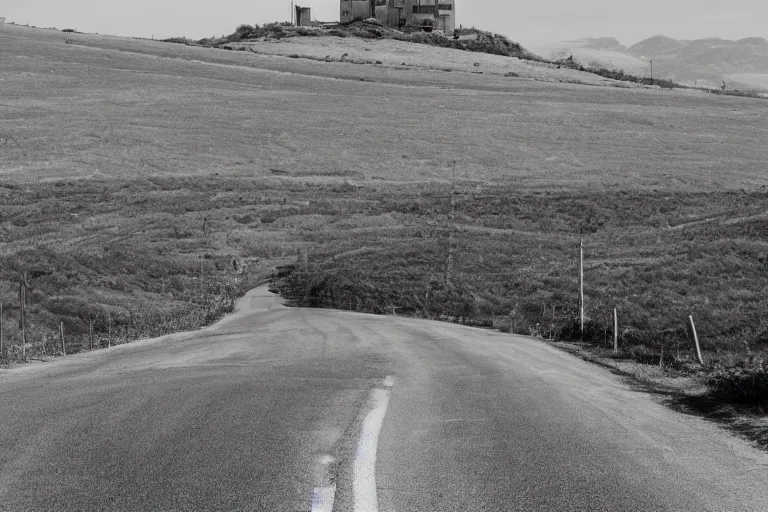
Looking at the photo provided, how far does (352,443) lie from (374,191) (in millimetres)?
55898

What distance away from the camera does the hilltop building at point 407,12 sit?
493 ft

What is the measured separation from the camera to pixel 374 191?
62.6 metres

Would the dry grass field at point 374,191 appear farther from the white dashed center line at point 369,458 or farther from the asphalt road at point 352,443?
the white dashed center line at point 369,458

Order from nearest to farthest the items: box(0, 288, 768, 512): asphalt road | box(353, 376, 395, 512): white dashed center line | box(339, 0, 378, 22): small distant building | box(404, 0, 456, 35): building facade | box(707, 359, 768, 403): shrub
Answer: box(353, 376, 395, 512): white dashed center line < box(0, 288, 768, 512): asphalt road < box(707, 359, 768, 403): shrub < box(404, 0, 456, 35): building facade < box(339, 0, 378, 22): small distant building

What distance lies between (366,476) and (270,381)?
15.5ft

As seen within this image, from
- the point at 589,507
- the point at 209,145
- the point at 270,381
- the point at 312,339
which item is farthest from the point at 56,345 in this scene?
the point at 209,145

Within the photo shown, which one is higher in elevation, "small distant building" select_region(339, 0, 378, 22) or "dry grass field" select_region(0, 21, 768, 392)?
"small distant building" select_region(339, 0, 378, 22)

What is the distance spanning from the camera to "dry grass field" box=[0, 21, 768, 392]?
31250 mm

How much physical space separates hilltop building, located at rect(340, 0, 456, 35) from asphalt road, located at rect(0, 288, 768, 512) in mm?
143748

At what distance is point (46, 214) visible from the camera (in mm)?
50156

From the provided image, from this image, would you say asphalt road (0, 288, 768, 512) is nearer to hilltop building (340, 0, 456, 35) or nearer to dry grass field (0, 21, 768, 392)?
dry grass field (0, 21, 768, 392)

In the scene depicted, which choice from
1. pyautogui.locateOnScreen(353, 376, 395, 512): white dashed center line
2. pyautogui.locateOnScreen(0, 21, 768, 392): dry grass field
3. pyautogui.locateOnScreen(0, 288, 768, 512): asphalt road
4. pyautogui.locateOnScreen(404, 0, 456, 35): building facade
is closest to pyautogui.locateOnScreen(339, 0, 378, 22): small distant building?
pyautogui.locateOnScreen(404, 0, 456, 35): building facade

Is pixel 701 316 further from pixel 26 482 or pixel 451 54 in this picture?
pixel 451 54

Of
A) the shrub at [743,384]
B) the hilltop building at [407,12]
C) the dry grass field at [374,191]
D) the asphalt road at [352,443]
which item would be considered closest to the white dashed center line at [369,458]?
the asphalt road at [352,443]
